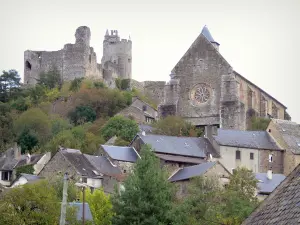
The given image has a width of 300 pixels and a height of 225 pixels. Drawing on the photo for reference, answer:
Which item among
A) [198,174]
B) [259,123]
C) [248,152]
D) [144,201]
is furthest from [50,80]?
[144,201]

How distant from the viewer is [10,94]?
8862 centimetres

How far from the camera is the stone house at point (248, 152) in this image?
58812 millimetres

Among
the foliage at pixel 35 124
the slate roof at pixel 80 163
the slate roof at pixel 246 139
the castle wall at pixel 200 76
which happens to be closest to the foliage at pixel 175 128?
the castle wall at pixel 200 76

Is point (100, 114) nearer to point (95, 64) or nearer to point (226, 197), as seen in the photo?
point (95, 64)

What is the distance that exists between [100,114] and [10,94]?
16.1 metres

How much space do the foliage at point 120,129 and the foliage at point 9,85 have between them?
23.6m

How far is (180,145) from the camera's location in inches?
2267

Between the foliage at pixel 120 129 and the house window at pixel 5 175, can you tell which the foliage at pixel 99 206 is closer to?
the house window at pixel 5 175

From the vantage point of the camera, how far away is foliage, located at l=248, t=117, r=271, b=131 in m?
67.8

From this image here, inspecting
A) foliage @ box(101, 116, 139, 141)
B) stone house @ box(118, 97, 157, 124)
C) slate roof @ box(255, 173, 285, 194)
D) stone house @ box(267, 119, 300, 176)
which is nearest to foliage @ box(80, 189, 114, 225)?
slate roof @ box(255, 173, 285, 194)

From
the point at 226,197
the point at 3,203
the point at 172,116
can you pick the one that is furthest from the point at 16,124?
the point at 3,203

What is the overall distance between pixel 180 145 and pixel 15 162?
13327 mm

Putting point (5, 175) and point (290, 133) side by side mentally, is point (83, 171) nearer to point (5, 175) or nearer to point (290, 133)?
point (5, 175)

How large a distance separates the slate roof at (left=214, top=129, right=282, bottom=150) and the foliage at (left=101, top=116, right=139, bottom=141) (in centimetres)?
780
